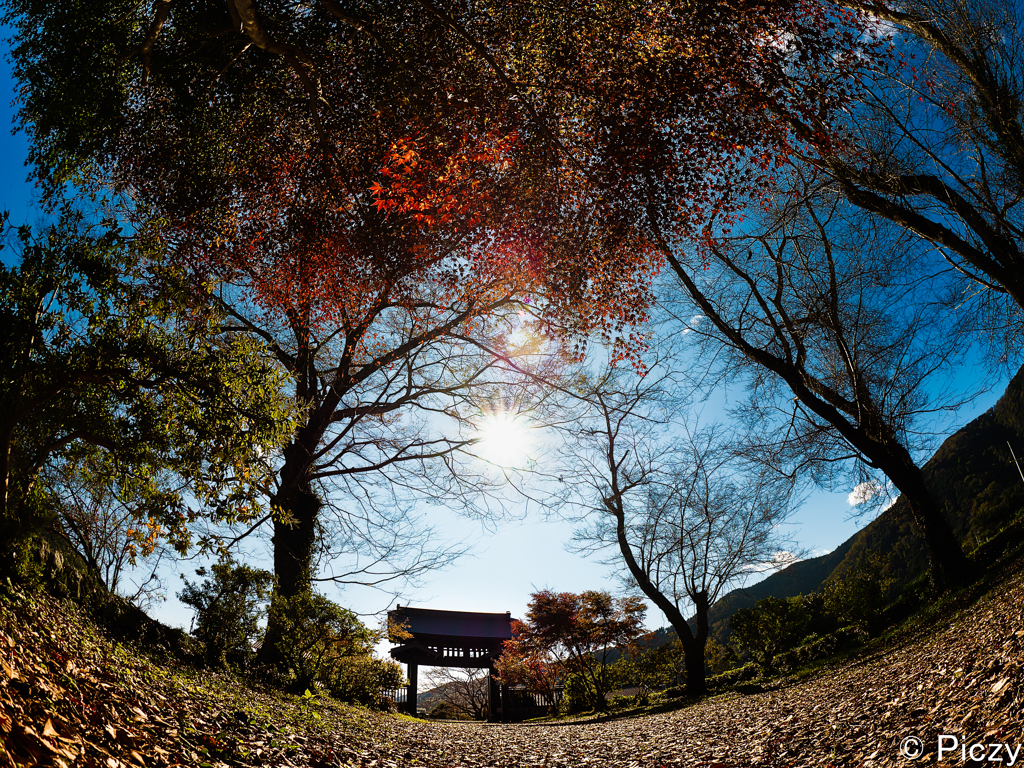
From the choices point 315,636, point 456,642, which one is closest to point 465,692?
point 456,642

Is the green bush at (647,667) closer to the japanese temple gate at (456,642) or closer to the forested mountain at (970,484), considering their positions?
the japanese temple gate at (456,642)

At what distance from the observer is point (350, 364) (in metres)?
11.4

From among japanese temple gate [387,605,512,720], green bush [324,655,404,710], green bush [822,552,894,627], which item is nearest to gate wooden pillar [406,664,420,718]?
japanese temple gate [387,605,512,720]

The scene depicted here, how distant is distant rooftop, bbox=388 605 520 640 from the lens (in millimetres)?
19984

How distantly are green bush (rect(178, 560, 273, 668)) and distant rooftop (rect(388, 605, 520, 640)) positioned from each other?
12.0m

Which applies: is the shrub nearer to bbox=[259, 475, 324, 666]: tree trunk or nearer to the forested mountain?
bbox=[259, 475, 324, 666]: tree trunk

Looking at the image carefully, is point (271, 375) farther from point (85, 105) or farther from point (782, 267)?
point (782, 267)

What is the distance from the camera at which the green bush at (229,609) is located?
794cm

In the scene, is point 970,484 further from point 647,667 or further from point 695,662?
point 695,662

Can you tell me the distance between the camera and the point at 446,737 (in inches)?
306

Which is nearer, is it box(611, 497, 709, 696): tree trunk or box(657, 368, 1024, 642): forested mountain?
box(611, 497, 709, 696): tree trunk

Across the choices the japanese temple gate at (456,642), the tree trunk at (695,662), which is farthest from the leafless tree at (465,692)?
the tree trunk at (695,662)

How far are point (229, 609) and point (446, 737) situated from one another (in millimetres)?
4004

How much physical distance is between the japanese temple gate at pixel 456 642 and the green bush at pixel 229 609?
37.6 ft
